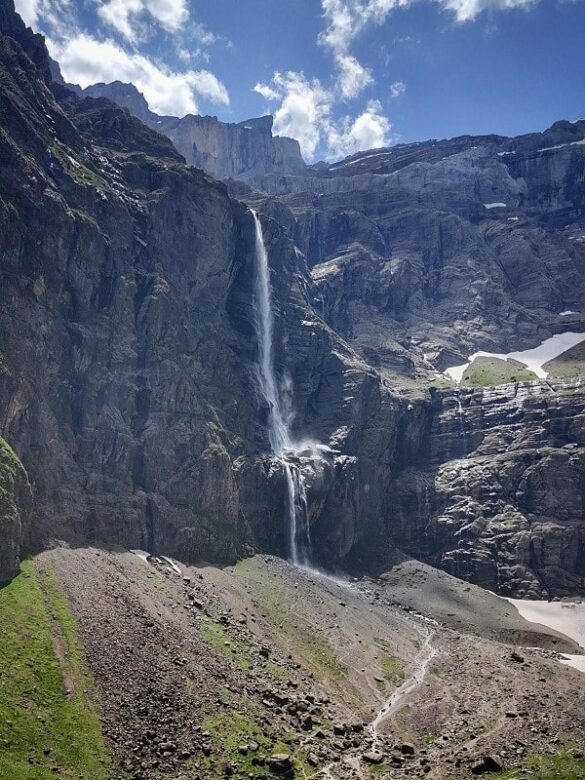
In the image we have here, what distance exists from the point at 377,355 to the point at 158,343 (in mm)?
72705

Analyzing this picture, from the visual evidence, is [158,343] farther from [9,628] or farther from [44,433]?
[9,628]

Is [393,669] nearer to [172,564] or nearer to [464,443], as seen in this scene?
[172,564]

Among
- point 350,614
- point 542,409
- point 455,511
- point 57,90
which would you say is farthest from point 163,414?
point 57,90

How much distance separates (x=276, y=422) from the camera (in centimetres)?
11719

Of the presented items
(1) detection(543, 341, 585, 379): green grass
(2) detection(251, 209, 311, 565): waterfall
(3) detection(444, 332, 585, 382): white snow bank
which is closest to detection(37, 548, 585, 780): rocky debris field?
(2) detection(251, 209, 311, 565): waterfall

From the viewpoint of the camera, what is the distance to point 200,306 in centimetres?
11612

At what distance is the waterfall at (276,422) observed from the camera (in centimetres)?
10150

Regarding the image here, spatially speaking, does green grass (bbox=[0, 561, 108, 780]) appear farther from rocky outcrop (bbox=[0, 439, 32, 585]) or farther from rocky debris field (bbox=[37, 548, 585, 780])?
rocky outcrop (bbox=[0, 439, 32, 585])

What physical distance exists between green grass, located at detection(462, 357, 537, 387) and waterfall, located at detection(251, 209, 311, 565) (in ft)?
166

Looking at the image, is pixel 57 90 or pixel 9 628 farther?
pixel 57 90

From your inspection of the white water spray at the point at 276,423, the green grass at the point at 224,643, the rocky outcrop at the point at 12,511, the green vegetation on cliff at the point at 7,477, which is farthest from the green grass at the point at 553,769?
the white water spray at the point at 276,423

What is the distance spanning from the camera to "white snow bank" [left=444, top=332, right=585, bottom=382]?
536ft

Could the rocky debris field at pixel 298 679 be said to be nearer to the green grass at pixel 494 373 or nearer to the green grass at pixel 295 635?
the green grass at pixel 295 635

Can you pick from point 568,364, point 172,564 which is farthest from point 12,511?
point 568,364
